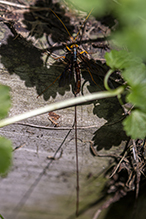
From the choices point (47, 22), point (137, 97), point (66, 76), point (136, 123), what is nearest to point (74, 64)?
point (66, 76)

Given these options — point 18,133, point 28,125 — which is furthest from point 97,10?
point 18,133

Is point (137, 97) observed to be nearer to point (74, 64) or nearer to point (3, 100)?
point (74, 64)

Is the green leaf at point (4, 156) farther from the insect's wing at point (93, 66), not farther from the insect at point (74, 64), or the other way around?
the insect's wing at point (93, 66)

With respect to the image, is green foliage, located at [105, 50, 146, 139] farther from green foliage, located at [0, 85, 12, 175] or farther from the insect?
green foliage, located at [0, 85, 12, 175]

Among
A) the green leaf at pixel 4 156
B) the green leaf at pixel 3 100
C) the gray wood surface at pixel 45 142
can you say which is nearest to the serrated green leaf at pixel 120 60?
the gray wood surface at pixel 45 142

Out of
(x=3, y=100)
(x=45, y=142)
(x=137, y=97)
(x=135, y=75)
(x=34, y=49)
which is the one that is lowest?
(x=45, y=142)

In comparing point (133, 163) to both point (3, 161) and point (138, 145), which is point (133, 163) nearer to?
point (138, 145)

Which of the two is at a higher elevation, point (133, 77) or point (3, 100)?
point (133, 77)
